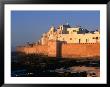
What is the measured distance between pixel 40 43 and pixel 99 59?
29 centimetres

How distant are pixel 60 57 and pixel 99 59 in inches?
7.3

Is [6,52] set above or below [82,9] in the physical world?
below

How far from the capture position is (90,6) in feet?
10.5

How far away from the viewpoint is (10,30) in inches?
126

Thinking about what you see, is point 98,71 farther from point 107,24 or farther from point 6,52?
point 6,52

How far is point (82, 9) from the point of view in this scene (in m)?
3.21

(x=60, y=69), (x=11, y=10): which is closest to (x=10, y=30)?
(x=11, y=10)

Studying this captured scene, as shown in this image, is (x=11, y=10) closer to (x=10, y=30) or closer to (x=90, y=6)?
(x=10, y=30)

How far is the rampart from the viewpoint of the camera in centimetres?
321

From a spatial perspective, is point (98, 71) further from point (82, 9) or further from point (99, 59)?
point (82, 9)

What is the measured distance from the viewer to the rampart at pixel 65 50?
10.5 ft

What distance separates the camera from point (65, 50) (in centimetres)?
321

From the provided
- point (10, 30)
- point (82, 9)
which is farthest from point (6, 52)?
point (82, 9)

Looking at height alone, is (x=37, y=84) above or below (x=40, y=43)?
below
